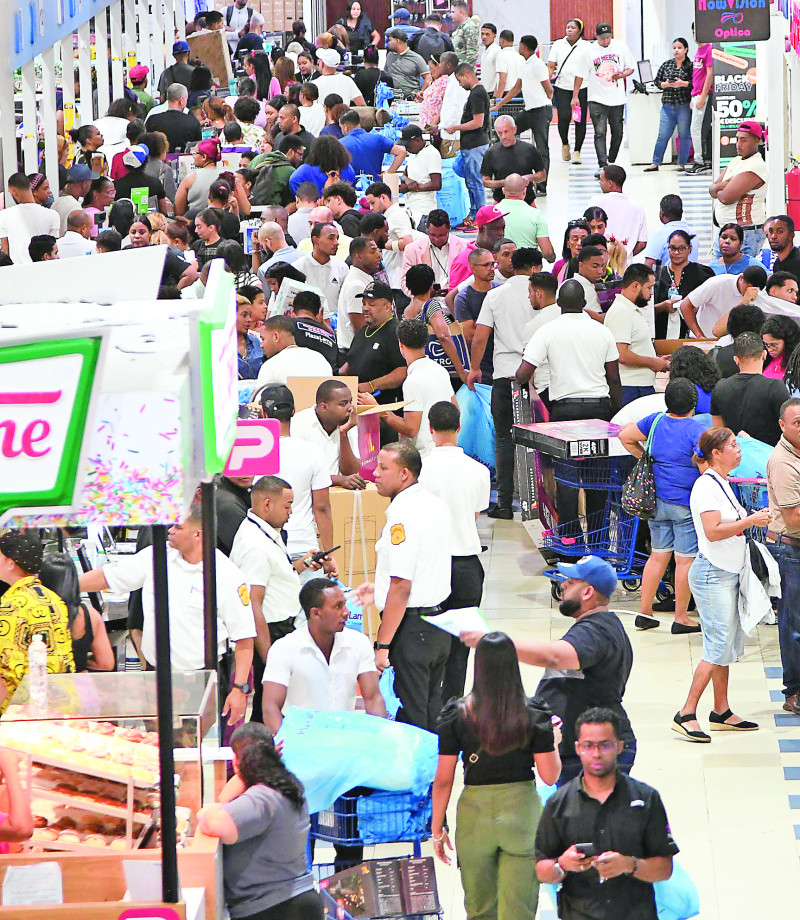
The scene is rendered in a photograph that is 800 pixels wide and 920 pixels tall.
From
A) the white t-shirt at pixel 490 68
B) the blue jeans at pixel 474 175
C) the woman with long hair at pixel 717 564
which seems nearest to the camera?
the woman with long hair at pixel 717 564

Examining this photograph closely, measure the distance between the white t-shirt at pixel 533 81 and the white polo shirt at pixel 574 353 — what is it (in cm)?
967

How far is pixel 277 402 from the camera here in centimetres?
781

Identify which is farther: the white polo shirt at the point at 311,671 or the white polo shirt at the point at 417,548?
the white polo shirt at the point at 417,548

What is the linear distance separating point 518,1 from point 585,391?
2421cm

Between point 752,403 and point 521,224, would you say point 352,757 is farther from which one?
point 521,224

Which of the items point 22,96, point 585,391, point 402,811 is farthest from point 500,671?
point 22,96

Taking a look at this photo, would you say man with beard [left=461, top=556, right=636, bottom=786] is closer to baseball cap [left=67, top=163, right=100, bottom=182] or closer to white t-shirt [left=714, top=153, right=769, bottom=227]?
white t-shirt [left=714, top=153, right=769, bottom=227]

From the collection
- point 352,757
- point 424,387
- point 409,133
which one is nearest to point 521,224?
point 424,387

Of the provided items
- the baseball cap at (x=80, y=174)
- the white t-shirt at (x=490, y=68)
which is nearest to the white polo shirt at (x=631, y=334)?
the baseball cap at (x=80, y=174)

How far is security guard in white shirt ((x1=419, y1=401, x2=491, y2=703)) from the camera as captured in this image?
25.0 feet

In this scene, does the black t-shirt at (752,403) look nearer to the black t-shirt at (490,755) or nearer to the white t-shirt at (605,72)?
the black t-shirt at (490,755)

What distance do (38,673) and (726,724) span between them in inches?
146

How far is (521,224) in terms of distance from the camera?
40.9 feet

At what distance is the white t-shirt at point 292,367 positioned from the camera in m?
8.89
